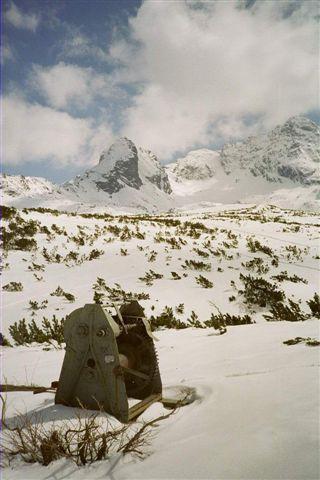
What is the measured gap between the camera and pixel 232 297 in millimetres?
8391

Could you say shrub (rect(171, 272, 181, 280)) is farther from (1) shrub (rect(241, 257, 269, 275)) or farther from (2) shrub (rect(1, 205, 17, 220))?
(2) shrub (rect(1, 205, 17, 220))

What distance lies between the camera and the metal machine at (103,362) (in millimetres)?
2332

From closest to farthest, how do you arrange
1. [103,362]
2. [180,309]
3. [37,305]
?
[103,362] < [180,309] < [37,305]

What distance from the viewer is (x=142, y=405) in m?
2.53

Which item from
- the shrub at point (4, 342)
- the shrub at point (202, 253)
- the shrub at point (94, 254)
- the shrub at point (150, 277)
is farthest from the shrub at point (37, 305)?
the shrub at point (202, 253)

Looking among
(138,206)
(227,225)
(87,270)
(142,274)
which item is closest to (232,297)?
(142,274)

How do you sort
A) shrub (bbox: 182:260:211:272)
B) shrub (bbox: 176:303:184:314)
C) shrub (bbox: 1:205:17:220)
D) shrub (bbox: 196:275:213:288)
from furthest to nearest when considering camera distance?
shrub (bbox: 1:205:17:220), shrub (bbox: 182:260:211:272), shrub (bbox: 196:275:213:288), shrub (bbox: 176:303:184:314)

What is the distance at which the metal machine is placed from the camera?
233 cm

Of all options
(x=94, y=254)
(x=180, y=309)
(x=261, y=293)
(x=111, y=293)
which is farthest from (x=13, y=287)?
(x=261, y=293)

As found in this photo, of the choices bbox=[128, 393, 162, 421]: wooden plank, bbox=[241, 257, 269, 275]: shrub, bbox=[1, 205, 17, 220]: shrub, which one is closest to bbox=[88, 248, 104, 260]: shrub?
bbox=[241, 257, 269, 275]: shrub

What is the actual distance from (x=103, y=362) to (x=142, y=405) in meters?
0.47

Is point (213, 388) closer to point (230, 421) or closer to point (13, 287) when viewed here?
point (230, 421)

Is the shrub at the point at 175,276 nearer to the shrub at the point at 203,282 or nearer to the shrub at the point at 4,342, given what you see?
the shrub at the point at 203,282

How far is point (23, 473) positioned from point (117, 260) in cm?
1023
